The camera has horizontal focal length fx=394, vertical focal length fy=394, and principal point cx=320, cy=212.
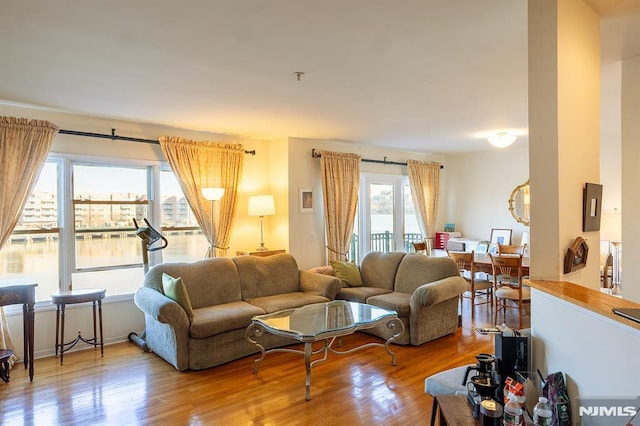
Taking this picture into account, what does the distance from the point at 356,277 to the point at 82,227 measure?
331 cm

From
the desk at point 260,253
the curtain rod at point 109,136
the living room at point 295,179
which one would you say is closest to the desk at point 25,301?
the living room at point 295,179

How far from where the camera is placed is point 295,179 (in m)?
5.76

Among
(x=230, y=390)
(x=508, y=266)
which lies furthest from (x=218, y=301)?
(x=508, y=266)

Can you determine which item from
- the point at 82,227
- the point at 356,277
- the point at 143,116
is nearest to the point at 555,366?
the point at 356,277

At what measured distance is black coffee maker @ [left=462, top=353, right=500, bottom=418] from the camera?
1771 millimetres

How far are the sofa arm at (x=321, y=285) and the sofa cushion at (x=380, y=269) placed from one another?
59 centimetres

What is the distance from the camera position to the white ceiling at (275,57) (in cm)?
214

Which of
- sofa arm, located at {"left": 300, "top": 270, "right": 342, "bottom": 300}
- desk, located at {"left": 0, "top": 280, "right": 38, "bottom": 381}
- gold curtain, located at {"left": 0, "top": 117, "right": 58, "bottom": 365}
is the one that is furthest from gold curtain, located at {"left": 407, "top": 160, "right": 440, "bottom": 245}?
desk, located at {"left": 0, "top": 280, "right": 38, "bottom": 381}

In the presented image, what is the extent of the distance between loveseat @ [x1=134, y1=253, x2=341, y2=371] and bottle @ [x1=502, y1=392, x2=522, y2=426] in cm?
268

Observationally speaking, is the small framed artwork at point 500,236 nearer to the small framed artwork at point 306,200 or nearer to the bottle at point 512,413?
the small framed artwork at point 306,200

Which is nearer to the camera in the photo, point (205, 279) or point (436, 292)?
point (436, 292)

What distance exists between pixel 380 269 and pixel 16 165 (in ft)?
13.6

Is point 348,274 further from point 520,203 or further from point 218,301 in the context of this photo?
point 520,203

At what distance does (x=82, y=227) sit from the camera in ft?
14.6
